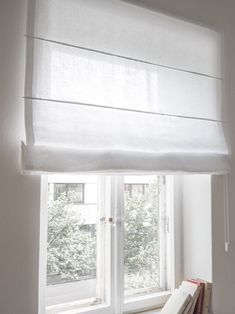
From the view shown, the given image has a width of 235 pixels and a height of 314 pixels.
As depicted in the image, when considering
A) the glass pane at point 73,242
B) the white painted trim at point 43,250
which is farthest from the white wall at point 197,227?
the white painted trim at point 43,250

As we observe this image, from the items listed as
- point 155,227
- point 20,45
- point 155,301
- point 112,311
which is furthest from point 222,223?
point 20,45

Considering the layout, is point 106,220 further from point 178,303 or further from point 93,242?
point 178,303

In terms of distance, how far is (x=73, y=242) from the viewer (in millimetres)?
1509

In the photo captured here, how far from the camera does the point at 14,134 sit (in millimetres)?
1218

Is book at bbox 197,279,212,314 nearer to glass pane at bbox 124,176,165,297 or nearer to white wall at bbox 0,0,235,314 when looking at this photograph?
glass pane at bbox 124,176,165,297

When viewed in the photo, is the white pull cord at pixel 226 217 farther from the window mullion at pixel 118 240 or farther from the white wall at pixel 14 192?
the white wall at pixel 14 192

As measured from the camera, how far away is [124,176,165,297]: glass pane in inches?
65.9

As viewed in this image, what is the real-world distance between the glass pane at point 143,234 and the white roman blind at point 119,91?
287 millimetres

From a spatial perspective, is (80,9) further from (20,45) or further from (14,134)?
(14,134)

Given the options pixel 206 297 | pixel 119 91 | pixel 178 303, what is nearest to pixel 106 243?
pixel 178 303

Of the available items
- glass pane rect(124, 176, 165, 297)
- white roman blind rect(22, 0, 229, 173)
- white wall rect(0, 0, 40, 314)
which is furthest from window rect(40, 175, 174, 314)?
white roman blind rect(22, 0, 229, 173)

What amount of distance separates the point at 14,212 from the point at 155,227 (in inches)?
32.4

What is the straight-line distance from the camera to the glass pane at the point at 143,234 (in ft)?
5.49

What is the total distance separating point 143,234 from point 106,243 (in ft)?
0.73
